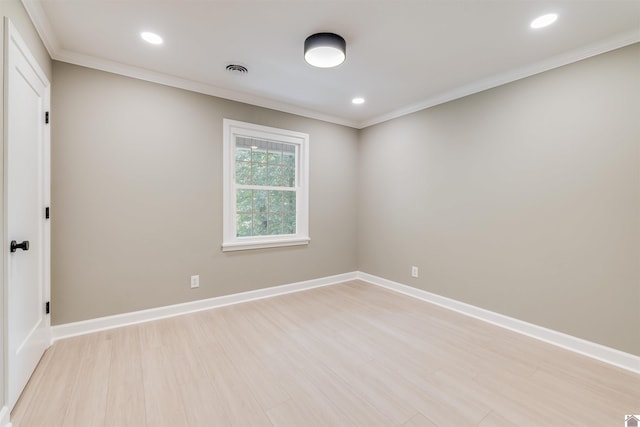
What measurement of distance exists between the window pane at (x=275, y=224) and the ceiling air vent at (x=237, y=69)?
5.81ft

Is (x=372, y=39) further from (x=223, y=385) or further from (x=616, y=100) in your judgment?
(x=223, y=385)

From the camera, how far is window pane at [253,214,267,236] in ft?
11.8

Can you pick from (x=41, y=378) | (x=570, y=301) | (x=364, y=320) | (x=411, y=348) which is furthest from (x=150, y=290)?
(x=570, y=301)

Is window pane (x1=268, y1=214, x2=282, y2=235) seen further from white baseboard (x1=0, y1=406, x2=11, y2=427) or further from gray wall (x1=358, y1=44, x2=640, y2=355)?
white baseboard (x1=0, y1=406, x2=11, y2=427)

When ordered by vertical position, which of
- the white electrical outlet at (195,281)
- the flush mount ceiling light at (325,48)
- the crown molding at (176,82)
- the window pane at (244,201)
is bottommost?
the white electrical outlet at (195,281)

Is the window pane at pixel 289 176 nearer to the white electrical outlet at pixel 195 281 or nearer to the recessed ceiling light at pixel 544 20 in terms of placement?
the white electrical outlet at pixel 195 281

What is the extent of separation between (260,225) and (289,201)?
0.56 m

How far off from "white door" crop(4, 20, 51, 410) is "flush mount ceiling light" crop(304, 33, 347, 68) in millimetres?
1790

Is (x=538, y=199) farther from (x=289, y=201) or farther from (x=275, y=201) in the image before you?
(x=275, y=201)

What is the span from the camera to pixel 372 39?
2.19 m

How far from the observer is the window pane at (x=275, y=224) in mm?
3722

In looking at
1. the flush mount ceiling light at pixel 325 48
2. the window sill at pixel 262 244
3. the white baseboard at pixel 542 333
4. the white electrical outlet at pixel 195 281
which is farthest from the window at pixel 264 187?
the white baseboard at pixel 542 333

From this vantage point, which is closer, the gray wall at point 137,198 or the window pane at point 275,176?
the gray wall at point 137,198

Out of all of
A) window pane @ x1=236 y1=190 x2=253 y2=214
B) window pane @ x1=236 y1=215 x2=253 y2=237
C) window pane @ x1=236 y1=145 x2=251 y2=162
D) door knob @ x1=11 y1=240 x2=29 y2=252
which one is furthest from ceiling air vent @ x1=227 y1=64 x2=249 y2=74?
door knob @ x1=11 y1=240 x2=29 y2=252
